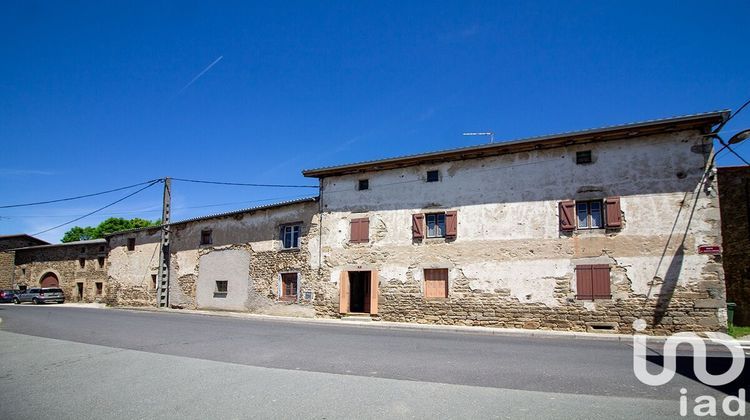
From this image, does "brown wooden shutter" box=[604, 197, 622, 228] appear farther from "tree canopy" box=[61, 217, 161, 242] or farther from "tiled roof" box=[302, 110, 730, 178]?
"tree canopy" box=[61, 217, 161, 242]

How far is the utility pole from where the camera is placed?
26547 mm

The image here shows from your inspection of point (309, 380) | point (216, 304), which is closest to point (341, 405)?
point (309, 380)

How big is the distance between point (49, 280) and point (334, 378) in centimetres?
4182

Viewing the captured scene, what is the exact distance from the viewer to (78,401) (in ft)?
18.5

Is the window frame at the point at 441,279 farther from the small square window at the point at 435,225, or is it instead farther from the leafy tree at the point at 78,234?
the leafy tree at the point at 78,234

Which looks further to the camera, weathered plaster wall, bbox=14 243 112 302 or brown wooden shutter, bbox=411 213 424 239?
weathered plaster wall, bbox=14 243 112 302

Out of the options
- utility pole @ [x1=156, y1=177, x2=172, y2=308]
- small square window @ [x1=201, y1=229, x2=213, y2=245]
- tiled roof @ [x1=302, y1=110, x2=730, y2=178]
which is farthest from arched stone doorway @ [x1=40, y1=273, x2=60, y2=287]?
tiled roof @ [x1=302, y1=110, x2=730, y2=178]

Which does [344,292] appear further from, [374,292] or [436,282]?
[436,282]

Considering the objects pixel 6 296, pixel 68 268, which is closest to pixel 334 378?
pixel 68 268

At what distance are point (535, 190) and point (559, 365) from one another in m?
9.59

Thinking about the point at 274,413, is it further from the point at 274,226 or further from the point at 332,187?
the point at 274,226

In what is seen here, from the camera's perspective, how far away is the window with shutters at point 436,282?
691 inches

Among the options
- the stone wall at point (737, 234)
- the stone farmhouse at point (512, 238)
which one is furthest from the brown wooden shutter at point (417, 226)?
the stone wall at point (737, 234)

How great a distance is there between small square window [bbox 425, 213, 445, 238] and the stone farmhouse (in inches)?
1.7
